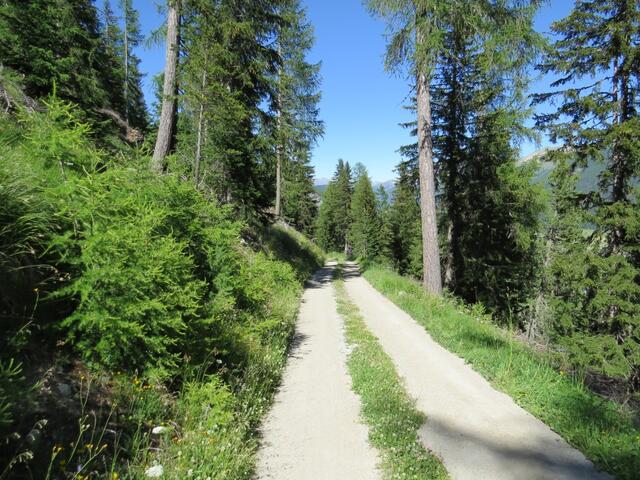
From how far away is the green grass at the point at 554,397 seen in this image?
3.37 meters

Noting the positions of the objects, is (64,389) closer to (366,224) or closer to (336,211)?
(366,224)

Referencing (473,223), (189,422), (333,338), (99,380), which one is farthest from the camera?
(473,223)

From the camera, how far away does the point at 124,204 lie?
11.3 ft

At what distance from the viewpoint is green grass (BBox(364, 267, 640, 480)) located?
11.1 ft

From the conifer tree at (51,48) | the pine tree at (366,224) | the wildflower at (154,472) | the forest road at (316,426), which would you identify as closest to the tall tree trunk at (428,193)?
the forest road at (316,426)

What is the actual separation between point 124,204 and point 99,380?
5.92 feet

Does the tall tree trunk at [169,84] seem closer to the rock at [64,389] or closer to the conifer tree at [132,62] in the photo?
the rock at [64,389]

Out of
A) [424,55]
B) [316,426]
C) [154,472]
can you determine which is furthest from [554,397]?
[424,55]

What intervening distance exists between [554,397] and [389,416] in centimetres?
249

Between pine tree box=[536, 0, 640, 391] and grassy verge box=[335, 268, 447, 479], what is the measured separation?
6592 millimetres

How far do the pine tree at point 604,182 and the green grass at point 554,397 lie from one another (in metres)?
3.65

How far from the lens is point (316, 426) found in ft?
13.4

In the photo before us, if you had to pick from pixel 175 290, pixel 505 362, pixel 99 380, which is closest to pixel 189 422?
pixel 99 380

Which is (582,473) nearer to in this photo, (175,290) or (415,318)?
(175,290)
